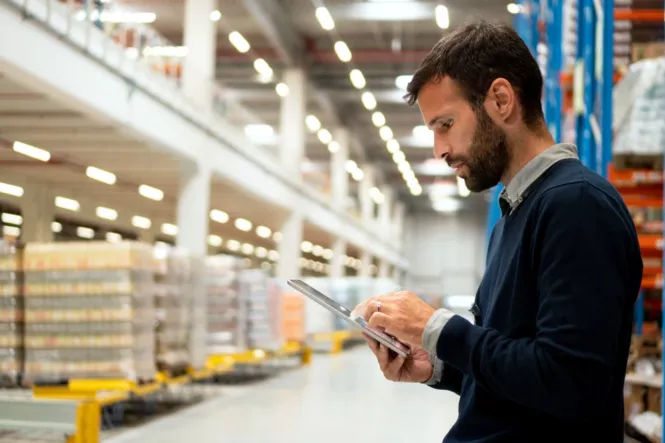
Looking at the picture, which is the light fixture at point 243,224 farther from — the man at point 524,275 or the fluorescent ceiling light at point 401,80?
the man at point 524,275

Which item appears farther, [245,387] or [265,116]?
[265,116]

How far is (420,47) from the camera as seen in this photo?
75.5ft

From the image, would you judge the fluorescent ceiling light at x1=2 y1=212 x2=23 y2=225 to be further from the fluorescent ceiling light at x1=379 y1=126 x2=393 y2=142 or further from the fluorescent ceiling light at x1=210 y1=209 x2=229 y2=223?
the fluorescent ceiling light at x1=379 y1=126 x2=393 y2=142

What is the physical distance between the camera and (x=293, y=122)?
23.3 metres

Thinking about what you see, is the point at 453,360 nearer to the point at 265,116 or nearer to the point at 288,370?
the point at 288,370

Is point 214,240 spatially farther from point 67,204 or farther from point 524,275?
point 524,275

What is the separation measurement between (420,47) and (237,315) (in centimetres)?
1169

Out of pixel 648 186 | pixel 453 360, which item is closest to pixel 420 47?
pixel 648 186

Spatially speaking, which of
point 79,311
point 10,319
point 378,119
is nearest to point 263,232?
point 378,119

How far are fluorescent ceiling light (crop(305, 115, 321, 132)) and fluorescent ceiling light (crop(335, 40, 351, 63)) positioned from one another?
224 inches

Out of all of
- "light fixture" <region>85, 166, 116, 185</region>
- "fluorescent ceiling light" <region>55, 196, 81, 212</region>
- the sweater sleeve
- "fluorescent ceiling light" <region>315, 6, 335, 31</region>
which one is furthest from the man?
"fluorescent ceiling light" <region>315, 6, 335, 31</region>

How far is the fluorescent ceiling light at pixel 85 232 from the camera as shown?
944 inches

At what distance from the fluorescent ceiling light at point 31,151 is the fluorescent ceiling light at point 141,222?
1048cm

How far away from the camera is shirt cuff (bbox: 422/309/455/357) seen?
1.56 metres
